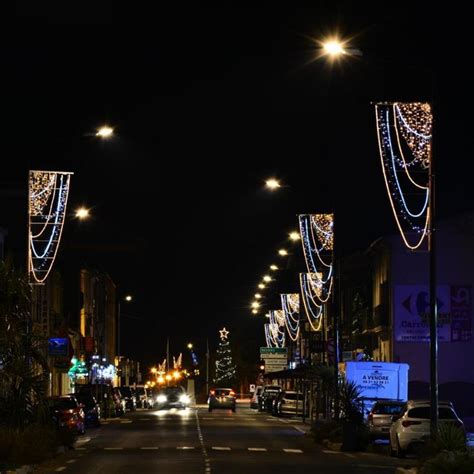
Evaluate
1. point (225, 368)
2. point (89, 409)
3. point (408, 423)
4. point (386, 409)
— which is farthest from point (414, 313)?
point (225, 368)

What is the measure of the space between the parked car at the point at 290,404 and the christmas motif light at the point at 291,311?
8807 millimetres

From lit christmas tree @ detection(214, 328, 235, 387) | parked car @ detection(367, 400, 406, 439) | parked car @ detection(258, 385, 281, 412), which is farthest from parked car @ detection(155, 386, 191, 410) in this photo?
parked car @ detection(367, 400, 406, 439)

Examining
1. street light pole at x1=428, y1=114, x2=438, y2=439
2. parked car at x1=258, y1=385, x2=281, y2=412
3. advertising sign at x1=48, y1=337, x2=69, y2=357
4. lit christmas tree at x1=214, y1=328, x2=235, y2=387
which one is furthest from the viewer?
lit christmas tree at x1=214, y1=328, x2=235, y2=387

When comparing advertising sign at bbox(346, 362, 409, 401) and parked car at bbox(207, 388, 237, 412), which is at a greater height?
advertising sign at bbox(346, 362, 409, 401)

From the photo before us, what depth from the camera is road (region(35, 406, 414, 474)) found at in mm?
27073

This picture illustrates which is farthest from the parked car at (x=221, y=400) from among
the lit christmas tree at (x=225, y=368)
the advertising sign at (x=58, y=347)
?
the lit christmas tree at (x=225, y=368)

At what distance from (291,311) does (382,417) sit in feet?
156

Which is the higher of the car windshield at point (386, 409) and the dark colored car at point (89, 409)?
the car windshield at point (386, 409)

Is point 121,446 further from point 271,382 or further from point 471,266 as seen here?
point 271,382

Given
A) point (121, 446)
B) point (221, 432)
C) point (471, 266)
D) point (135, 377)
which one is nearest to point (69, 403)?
point (221, 432)

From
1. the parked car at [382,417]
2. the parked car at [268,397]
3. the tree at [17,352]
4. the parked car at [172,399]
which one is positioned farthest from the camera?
the parked car at [172,399]

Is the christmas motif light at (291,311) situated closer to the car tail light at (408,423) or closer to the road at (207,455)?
the road at (207,455)

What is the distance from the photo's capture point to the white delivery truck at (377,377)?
47.8 metres

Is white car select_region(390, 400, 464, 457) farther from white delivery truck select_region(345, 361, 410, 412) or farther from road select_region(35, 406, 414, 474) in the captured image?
white delivery truck select_region(345, 361, 410, 412)
